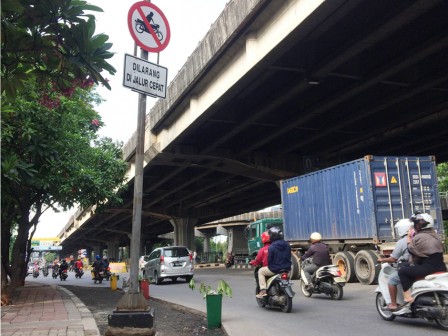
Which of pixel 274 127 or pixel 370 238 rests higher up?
pixel 274 127

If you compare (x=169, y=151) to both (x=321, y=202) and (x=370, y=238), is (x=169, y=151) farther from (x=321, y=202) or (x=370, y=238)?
(x=370, y=238)

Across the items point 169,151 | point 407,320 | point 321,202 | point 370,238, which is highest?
point 169,151

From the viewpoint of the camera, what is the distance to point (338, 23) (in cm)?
1181

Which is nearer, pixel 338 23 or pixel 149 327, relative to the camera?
pixel 149 327

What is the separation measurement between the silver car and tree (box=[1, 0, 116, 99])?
51.3 feet

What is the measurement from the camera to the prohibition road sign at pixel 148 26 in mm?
5652

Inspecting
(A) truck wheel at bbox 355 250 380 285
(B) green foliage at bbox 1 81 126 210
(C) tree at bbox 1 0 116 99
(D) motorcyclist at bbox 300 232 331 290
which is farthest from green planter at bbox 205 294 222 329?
(A) truck wheel at bbox 355 250 380 285

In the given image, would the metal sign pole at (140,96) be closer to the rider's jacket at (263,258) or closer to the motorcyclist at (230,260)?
the rider's jacket at (263,258)

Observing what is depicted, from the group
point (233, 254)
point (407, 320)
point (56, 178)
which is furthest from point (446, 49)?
point (233, 254)

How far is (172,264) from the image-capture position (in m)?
19.6

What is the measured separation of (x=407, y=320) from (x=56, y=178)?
941 cm

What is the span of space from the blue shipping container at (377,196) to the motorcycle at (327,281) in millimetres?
3520

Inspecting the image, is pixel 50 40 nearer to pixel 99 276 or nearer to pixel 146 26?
pixel 146 26

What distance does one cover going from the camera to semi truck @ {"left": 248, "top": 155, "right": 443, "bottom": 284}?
13.3 meters
